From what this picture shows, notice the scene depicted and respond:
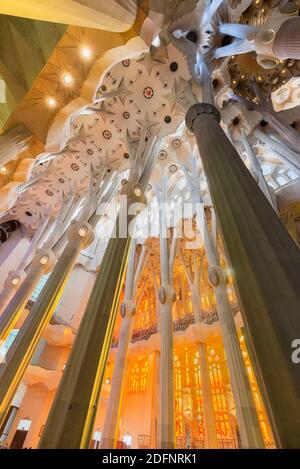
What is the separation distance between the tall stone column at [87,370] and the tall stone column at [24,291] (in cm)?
423

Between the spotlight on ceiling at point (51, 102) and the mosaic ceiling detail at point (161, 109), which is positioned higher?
the mosaic ceiling detail at point (161, 109)

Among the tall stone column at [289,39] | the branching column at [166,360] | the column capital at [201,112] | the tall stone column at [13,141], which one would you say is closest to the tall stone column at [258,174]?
the branching column at [166,360]

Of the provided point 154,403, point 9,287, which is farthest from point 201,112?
point 154,403

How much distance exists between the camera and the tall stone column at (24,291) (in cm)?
741

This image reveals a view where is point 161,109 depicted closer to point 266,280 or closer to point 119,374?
point 266,280

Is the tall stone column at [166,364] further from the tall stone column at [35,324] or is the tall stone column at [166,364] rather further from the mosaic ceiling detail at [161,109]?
the mosaic ceiling detail at [161,109]

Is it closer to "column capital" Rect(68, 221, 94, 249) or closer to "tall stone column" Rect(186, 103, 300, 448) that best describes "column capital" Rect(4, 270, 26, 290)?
"column capital" Rect(68, 221, 94, 249)

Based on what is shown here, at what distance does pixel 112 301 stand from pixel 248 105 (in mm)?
9222

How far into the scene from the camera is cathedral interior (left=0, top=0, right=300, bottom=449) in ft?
7.62

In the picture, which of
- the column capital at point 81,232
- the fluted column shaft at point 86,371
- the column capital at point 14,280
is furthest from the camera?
the column capital at point 14,280

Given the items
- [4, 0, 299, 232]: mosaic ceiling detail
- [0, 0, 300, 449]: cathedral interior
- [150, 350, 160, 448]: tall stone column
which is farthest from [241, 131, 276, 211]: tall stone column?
[150, 350, 160, 448]: tall stone column

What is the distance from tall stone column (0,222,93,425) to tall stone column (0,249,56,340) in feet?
4.14

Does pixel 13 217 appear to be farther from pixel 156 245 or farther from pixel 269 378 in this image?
pixel 269 378
